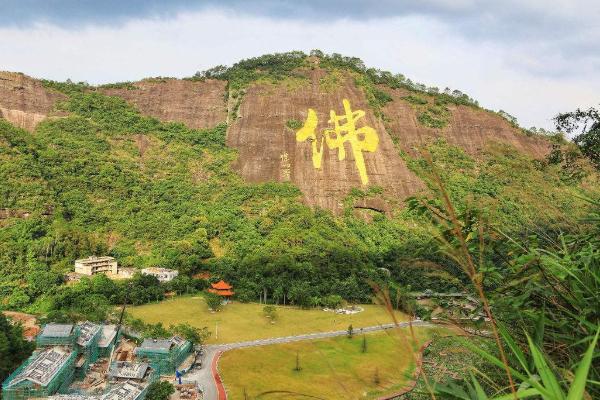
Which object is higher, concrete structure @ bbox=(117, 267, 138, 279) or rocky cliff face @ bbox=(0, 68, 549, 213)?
rocky cliff face @ bbox=(0, 68, 549, 213)

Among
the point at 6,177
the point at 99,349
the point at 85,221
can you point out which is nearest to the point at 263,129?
the point at 85,221

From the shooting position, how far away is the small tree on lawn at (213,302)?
2056cm

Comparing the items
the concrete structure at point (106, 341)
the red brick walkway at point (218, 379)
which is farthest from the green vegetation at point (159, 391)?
A: the concrete structure at point (106, 341)

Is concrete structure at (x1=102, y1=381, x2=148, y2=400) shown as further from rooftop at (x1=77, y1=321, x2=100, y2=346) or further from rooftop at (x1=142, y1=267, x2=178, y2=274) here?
rooftop at (x1=142, y1=267, x2=178, y2=274)

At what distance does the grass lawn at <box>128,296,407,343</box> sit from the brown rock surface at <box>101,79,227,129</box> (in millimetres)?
16461

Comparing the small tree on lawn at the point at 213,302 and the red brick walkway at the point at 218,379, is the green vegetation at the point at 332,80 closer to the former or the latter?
the small tree on lawn at the point at 213,302

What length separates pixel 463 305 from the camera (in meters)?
2.78

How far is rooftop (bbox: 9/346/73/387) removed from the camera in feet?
38.3

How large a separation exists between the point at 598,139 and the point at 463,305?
16.0ft

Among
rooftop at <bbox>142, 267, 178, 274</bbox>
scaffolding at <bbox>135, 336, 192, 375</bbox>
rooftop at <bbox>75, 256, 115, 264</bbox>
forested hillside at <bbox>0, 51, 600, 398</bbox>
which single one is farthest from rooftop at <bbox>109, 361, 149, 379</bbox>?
rooftop at <bbox>75, 256, 115, 264</bbox>

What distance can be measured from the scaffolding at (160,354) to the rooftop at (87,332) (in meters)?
1.48

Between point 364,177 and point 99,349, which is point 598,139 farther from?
point 364,177

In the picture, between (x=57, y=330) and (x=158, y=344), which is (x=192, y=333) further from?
(x=57, y=330)

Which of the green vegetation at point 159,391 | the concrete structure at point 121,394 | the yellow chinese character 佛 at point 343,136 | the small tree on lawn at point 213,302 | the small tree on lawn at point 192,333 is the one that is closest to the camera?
the concrete structure at point 121,394
